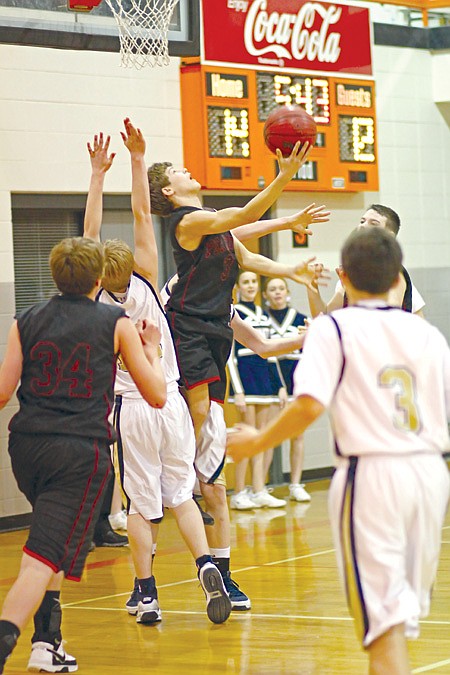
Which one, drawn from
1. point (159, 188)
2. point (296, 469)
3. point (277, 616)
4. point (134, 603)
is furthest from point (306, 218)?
point (296, 469)

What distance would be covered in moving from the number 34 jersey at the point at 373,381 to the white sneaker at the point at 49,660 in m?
2.10

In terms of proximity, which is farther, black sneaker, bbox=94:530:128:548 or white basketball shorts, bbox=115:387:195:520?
black sneaker, bbox=94:530:128:548

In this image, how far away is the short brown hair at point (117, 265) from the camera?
581 cm

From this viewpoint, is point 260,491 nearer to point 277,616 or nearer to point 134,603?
point 134,603

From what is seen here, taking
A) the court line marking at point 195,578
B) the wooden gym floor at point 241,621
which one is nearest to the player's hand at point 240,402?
the wooden gym floor at point 241,621

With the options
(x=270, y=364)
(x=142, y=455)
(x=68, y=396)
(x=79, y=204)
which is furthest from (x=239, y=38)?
(x=68, y=396)

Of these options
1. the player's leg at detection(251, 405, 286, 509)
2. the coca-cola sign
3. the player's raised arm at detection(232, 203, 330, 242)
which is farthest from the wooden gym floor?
the coca-cola sign

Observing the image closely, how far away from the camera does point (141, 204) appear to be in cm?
580

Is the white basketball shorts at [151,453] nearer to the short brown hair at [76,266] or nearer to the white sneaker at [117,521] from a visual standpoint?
the short brown hair at [76,266]

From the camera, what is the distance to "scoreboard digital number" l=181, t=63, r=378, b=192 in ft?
34.0

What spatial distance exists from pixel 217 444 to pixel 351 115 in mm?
5769

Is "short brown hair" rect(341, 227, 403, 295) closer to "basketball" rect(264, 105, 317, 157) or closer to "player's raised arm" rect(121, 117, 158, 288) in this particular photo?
"player's raised arm" rect(121, 117, 158, 288)

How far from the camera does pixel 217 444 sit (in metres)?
6.29

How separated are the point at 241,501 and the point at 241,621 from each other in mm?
4044
